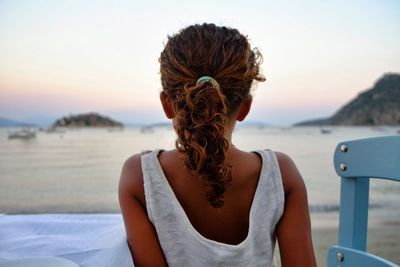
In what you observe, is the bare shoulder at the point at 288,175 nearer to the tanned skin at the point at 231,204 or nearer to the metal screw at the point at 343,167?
the tanned skin at the point at 231,204

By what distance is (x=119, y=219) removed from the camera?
1.18 m

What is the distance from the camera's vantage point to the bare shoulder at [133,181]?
1.03m

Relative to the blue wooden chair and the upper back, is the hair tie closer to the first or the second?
the upper back

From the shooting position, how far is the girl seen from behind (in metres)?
0.99

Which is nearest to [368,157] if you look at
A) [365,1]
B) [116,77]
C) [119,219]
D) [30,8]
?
[119,219]

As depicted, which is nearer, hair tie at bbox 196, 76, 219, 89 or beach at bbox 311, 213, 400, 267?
hair tie at bbox 196, 76, 219, 89

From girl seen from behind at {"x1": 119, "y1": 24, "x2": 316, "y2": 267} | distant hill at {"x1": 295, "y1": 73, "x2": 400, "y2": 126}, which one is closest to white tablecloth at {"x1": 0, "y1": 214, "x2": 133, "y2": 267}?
girl seen from behind at {"x1": 119, "y1": 24, "x2": 316, "y2": 267}

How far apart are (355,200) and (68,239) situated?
2.55 ft

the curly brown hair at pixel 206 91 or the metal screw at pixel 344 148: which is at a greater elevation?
the curly brown hair at pixel 206 91

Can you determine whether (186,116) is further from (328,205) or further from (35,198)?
(35,198)

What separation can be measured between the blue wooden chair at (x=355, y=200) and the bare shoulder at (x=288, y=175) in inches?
6.1

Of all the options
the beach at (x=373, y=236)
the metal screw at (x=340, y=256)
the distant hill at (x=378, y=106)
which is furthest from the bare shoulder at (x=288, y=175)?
the distant hill at (x=378, y=106)

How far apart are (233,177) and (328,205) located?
4.51m

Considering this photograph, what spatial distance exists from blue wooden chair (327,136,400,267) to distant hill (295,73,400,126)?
1724 inches
